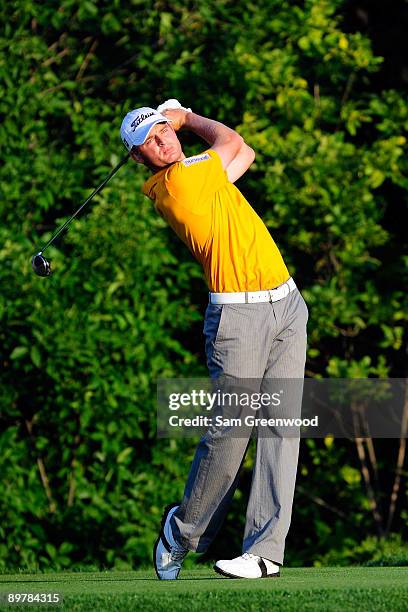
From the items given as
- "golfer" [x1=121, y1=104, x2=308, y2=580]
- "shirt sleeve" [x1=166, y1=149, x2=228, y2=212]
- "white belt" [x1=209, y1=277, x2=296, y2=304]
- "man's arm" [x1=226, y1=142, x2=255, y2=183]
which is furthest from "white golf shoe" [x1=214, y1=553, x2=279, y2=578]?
"man's arm" [x1=226, y1=142, x2=255, y2=183]

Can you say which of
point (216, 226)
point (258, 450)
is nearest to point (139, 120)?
point (216, 226)

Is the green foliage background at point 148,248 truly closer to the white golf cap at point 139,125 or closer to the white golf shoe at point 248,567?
the white golf cap at point 139,125

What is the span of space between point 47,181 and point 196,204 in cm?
344

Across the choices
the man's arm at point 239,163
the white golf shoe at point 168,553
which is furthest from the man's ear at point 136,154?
the white golf shoe at point 168,553

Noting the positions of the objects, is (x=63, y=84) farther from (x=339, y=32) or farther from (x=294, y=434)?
(x=294, y=434)

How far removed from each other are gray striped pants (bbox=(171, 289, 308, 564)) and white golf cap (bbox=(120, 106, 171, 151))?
28.7 inches

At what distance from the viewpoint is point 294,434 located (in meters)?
5.09

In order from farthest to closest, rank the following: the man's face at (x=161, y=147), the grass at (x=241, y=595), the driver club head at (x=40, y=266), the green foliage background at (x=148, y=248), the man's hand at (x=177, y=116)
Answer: the green foliage background at (x=148, y=248)
the driver club head at (x=40, y=266)
the man's hand at (x=177, y=116)
the man's face at (x=161, y=147)
the grass at (x=241, y=595)

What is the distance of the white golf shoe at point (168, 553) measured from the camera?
5117mm

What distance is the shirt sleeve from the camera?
4.96 meters

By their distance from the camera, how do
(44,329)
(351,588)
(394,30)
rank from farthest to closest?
1. (394,30)
2. (44,329)
3. (351,588)

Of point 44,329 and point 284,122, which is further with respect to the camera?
point 284,122

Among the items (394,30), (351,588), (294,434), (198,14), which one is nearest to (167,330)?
(198,14)

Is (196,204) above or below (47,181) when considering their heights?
above
